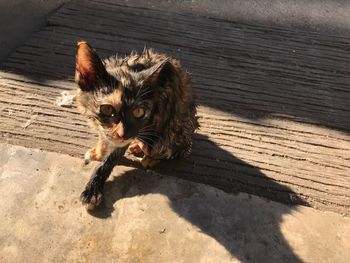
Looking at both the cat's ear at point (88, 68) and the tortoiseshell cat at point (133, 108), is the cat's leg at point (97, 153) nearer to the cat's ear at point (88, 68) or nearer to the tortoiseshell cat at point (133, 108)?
the tortoiseshell cat at point (133, 108)

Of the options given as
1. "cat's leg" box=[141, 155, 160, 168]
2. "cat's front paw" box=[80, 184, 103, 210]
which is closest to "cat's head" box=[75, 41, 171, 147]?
"cat's front paw" box=[80, 184, 103, 210]

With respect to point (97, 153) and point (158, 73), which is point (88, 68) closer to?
point (158, 73)

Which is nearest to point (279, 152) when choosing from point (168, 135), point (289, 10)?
point (168, 135)

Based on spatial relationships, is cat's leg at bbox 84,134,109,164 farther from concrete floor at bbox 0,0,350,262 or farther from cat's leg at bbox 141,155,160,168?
cat's leg at bbox 141,155,160,168

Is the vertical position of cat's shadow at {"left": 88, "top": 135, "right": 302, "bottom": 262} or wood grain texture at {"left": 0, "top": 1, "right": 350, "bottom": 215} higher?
wood grain texture at {"left": 0, "top": 1, "right": 350, "bottom": 215}

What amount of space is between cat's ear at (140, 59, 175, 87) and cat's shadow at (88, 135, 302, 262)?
81 centimetres

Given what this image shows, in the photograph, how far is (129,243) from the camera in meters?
2.85

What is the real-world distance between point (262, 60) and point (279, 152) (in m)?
1.38

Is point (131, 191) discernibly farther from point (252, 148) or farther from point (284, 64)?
point (284, 64)

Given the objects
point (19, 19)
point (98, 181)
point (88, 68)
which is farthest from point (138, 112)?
point (19, 19)

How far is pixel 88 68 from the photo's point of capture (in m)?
2.67

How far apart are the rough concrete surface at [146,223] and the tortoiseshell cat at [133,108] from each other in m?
0.17

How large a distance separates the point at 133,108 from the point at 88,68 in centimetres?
38

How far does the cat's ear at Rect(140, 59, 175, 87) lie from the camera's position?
269cm
